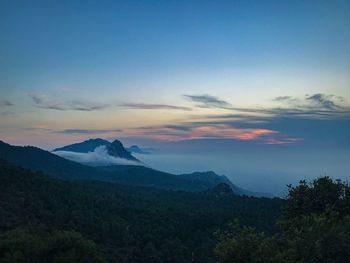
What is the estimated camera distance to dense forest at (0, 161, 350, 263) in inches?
790

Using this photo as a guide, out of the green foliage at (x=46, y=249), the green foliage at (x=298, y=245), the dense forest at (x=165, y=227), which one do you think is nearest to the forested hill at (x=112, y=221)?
the dense forest at (x=165, y=227)

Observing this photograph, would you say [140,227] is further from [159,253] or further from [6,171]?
[6,171]

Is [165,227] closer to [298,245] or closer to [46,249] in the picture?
[46,249]

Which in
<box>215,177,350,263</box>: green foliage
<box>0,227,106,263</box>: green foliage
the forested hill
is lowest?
the forested hill

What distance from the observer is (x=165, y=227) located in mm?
95375

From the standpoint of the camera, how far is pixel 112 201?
4528 inches

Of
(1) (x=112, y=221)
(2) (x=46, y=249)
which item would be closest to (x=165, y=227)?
(1) (x=112, y=221)

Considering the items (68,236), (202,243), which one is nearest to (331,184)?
(68,236)

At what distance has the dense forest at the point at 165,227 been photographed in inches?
790

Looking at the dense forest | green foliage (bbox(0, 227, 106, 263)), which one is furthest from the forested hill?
green foliage (bbox(0, 227, 106, 263))

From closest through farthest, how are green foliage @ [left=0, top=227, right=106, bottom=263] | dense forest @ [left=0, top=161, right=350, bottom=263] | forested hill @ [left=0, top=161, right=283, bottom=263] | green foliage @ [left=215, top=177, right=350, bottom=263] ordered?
green foliage @ [left=215, top=177, right=350, bottom=263] → dense forest @ [left=0, top=161, right=350, bottom=263] → green foliage @ [left=0, top=227, right=106, bottom=263] → forested hill @ [left=0, top=161, right=283, bottom=263]

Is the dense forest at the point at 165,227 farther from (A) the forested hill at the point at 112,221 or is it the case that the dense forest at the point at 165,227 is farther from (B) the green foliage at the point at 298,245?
(A) the forested hill at the point at 112,221

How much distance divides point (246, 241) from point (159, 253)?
5903 cm

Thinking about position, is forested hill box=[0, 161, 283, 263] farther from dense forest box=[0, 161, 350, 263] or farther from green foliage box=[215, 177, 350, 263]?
green foliage box=[215, 177, 350, 263]
